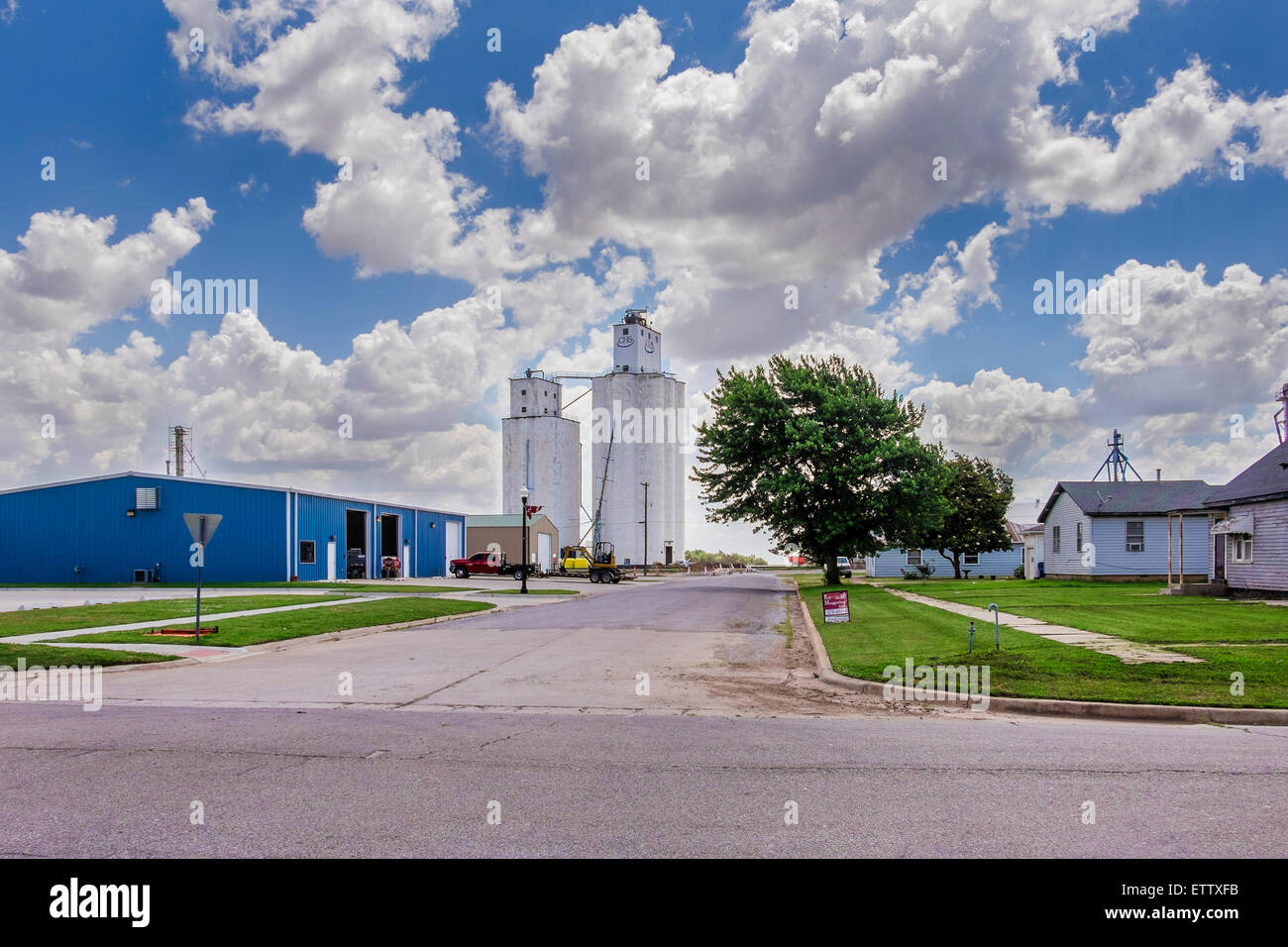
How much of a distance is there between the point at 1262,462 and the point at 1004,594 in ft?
31.8

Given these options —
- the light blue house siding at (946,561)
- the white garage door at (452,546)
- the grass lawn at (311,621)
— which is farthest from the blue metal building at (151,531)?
the light blue house siding at (946,561)

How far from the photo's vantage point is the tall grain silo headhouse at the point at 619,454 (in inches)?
3073

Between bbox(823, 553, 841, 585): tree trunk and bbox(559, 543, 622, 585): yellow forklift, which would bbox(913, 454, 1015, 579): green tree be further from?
bbox(559, 543, 622, 585): yellow forklift

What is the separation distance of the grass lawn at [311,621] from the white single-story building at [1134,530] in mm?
28471

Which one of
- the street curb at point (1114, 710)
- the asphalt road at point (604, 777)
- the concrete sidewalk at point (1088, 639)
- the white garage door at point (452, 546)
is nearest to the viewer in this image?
the asphalt road at point (604, 777)

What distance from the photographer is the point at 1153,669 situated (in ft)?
38.3

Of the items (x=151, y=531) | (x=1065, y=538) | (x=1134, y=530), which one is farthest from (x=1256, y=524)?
(x=151, y=531)

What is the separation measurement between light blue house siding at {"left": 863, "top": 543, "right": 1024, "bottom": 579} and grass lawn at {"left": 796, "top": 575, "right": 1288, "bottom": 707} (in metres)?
45.2

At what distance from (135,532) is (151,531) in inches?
33.1

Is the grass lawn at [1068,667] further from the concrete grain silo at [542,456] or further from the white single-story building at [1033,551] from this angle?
the concrete grain silo at [542,456]

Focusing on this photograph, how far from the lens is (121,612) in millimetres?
22453

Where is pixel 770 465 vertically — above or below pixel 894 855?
above
